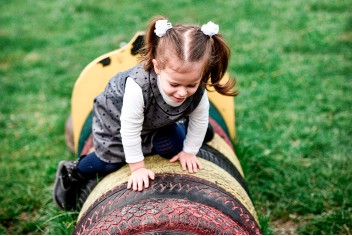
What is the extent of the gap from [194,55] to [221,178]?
2.01 feet

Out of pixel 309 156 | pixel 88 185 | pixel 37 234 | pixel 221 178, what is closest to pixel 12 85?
pixel 37 234

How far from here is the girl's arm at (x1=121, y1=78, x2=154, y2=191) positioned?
7.60 ft

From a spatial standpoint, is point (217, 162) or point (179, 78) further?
point (217, 162)

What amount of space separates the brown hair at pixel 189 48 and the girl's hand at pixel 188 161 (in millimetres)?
358

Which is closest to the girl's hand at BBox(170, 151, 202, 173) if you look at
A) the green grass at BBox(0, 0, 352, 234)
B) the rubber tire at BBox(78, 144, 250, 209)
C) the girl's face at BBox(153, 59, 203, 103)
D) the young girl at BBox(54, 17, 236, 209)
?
the young girl at BBox(54, 17, 236, 209)

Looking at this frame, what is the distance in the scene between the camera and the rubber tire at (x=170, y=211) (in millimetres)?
1953

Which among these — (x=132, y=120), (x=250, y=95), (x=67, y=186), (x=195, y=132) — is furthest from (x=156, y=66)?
(x=250, y=95)

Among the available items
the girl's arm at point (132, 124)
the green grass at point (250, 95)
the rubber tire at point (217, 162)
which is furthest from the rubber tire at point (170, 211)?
the green grass at point (250, 95)

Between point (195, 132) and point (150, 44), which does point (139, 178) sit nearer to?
point (195, 132)

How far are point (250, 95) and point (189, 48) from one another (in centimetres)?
267

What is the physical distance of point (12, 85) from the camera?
5.19 m

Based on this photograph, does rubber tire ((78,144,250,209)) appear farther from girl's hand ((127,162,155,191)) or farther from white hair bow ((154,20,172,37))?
white hair bow ((154,20,172,37))

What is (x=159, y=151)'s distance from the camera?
2.45 meters

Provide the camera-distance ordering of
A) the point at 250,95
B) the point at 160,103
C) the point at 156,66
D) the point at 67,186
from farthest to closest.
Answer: the point at 250,95
the point at 67,186
the point at 160,103
the point at 156,66
